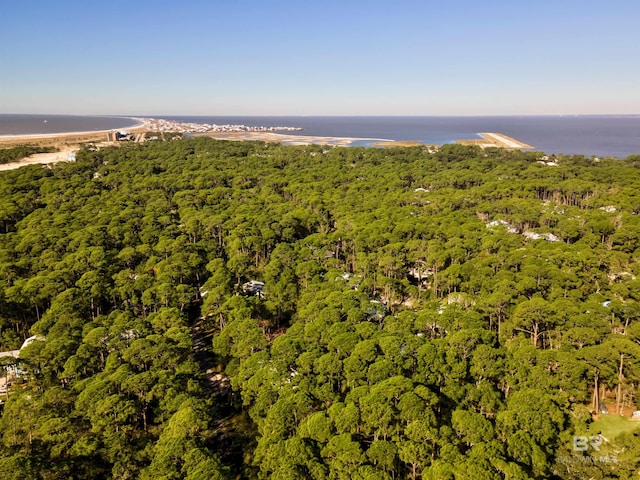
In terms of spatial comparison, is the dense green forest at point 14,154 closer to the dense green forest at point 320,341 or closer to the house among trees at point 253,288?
the dense green forest at point 320,341

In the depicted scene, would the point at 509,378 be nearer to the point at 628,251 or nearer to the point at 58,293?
the point at 628,251

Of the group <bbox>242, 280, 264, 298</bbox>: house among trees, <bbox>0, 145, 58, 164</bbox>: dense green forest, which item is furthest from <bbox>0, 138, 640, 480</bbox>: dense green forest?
<bbox>0, 145, 58, 164</bbox>: dense green forest

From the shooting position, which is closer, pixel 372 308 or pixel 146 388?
pixel 146 388

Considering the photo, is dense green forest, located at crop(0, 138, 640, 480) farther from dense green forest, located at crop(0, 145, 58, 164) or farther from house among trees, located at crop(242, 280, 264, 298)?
dense green forest, located at crop(0, 145, 58, 164)

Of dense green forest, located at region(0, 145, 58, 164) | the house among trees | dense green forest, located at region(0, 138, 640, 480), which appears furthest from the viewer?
dense green forest, located at region(0, 145, 58, 164)

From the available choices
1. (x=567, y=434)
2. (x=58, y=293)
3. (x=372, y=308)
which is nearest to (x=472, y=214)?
(x=372, y=308)

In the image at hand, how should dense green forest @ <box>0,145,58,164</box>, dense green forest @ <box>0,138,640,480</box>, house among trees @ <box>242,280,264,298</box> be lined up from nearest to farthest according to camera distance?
dense green forest @ <box>0,138,640,480</box>, house among trees @ <box>242,280,264,298</box>, dense green forest @ <box>0,145,58,164</box>

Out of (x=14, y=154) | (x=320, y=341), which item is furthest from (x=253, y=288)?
(x=14, y=154)

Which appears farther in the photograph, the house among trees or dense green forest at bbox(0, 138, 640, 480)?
the house among trees
